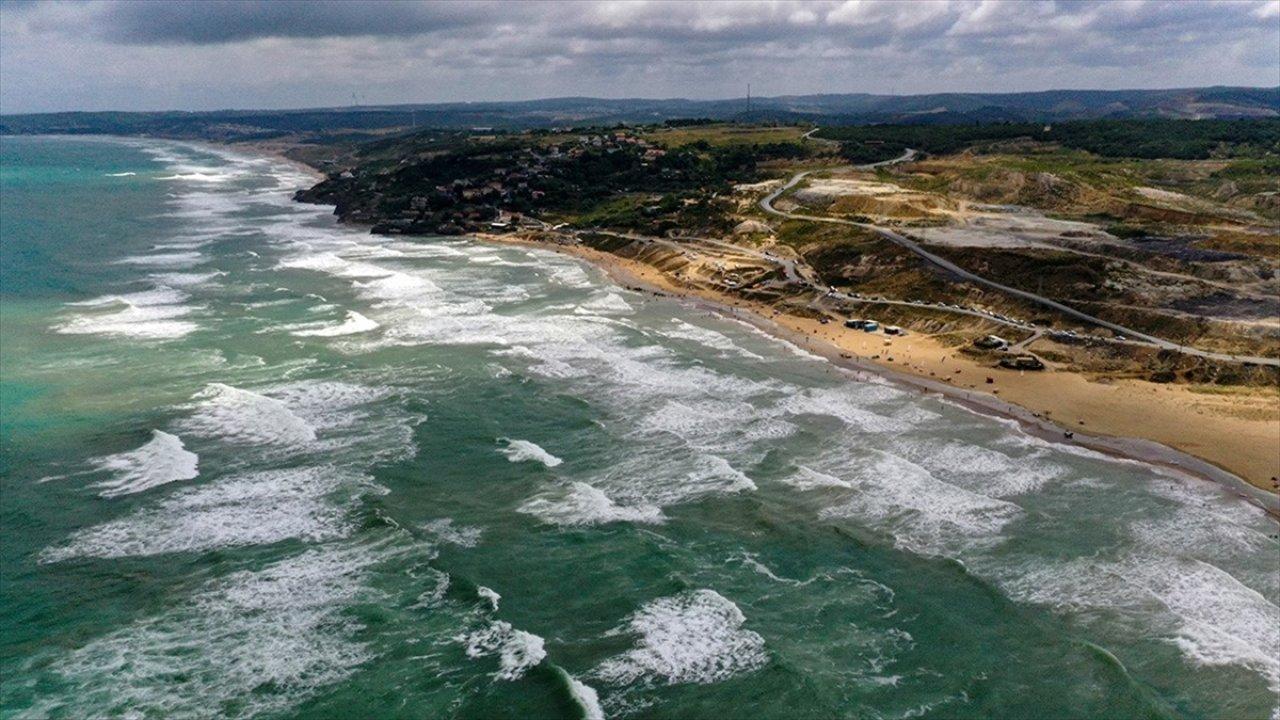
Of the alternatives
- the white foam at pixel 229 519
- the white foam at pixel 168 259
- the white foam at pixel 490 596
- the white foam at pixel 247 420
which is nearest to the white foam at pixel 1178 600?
the white foam at pixel 490 596

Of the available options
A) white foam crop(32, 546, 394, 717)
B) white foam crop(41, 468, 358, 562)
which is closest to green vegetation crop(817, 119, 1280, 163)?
white foam crop(41, 468, 358, 562)

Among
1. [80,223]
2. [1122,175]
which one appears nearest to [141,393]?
[80,223]

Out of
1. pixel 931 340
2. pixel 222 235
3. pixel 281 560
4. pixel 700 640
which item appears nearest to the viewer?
pixel 700 640

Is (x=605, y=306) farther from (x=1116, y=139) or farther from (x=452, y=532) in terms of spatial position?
(x=1116, y=139)

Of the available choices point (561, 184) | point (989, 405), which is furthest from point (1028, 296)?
point (561, 184)

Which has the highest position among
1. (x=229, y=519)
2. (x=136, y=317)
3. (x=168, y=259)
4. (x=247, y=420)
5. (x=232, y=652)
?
(x=168, y=259)

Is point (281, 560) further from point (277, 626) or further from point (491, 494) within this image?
point (491, 494)
